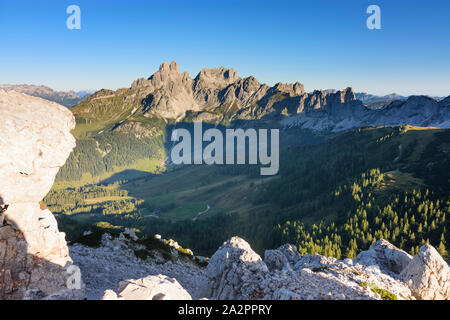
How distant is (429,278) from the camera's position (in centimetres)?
3488

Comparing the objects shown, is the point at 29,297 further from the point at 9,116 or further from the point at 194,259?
the point at 194,259

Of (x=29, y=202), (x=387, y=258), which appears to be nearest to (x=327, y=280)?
(x=387, y=258)

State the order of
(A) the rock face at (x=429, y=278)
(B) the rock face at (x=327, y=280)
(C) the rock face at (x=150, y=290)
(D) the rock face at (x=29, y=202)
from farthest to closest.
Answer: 1. (A) the rock face at (x=429, y=278)
2. (B) the rock face at (x=327, y=280)
3. (D) the rock face at (x=29, y=202)
4. (C) the rock face at (x=150, y=290)

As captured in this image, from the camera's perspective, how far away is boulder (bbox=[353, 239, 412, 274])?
45.8 m

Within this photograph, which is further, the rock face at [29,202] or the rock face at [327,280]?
the rock face at [327,280]

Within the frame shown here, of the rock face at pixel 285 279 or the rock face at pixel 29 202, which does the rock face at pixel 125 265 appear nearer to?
the rock face at pixel 285 279

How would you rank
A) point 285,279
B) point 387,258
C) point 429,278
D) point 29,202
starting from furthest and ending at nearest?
1. point 387,258
2. point 429,278
3. point 285,279
4. point 29,202

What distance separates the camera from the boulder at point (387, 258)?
1801 inches

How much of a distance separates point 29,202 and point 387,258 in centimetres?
5850

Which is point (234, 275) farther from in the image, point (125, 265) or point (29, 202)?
point (125, 265)

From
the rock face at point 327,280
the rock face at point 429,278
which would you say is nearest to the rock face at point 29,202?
the rock face at point 327,280

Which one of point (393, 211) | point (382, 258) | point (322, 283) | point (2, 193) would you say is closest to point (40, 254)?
point (2, 193)

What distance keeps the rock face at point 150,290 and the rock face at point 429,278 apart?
3189cm
